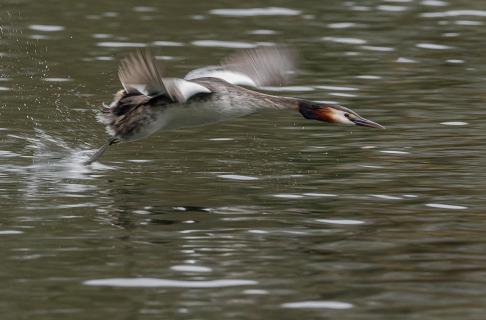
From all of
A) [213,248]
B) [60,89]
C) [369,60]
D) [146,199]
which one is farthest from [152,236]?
[369,60]

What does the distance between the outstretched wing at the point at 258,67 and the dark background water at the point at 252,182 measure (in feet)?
2.38

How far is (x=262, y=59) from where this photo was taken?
1274 centimetres

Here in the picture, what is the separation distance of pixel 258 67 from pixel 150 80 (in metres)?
2.17

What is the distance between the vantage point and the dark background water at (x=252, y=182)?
798 centimetres

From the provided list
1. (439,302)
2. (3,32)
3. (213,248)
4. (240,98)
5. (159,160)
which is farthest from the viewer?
(3,32)

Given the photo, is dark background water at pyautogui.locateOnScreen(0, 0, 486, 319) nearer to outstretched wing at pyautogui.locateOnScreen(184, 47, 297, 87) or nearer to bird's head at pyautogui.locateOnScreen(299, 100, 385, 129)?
bird's head at pyautogui.locateOnScreen(299, 100, 385, 129)

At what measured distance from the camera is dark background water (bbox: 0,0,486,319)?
7.98 meters

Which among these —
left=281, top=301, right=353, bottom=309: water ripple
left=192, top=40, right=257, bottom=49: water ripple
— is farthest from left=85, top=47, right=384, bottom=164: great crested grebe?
left=192, top=40, right=257, bottom=49: water ripple

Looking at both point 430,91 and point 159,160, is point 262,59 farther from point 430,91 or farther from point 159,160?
point 430,91

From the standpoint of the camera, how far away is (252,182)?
11414 mm

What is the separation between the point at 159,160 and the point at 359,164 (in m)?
1.89

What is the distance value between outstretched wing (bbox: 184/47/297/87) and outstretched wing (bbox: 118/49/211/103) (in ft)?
4.38

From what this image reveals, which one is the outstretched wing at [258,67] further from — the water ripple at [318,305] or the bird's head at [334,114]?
the water ripple at [318,305]

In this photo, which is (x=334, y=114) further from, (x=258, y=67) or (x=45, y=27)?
(x=45, y=27)
